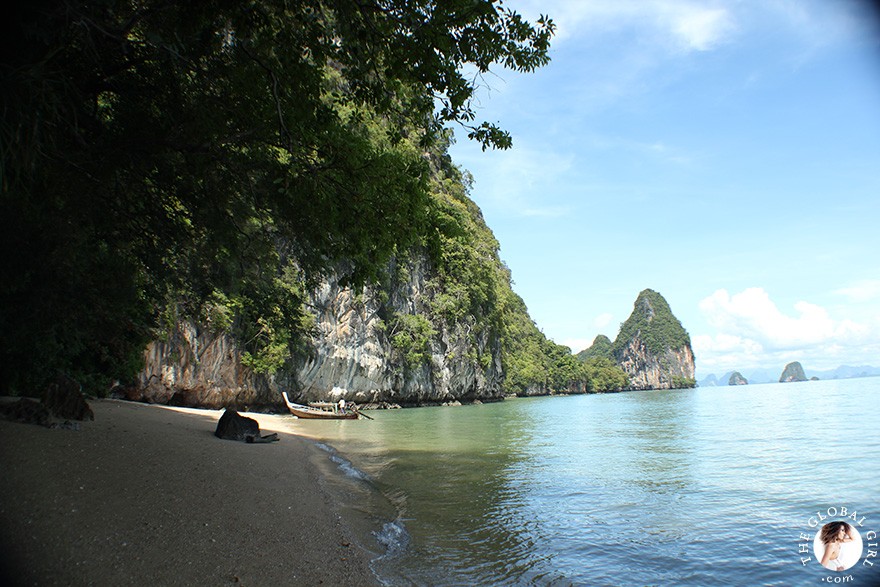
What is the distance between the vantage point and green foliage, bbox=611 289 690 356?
166625 millimetres

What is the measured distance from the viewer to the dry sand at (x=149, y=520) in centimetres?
355

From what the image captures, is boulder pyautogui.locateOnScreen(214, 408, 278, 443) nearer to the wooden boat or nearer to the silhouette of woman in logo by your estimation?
the silhouette of woman in logo

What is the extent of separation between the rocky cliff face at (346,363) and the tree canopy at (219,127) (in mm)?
4814

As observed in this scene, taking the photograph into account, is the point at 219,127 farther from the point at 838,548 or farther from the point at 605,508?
the point at 838,548

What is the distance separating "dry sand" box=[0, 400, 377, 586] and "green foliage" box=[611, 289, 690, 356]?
17785cm

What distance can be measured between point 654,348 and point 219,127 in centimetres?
18074

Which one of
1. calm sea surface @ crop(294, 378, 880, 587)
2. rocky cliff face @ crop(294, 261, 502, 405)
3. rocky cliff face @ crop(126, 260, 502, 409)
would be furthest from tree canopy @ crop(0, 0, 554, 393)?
rocky cliff face @ crop(294, 261, 502, 405)

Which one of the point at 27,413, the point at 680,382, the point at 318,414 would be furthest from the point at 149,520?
the point at 680,382

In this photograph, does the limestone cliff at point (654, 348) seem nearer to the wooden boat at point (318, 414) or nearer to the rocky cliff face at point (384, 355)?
the rocky cliff face at point (384, 355)

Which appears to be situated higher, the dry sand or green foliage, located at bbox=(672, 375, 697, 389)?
the dry sand

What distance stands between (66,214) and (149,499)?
146 inches

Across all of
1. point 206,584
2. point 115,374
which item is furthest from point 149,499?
point 115,374

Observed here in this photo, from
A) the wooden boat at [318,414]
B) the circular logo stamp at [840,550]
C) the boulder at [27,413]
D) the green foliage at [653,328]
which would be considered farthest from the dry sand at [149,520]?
the green foliage at [653,328]

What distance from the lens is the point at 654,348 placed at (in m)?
168
